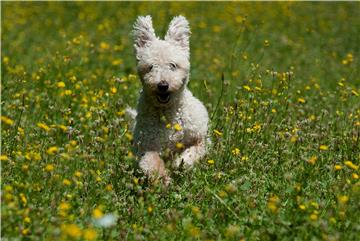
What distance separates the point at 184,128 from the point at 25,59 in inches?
196

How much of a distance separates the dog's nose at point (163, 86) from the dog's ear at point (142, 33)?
58 cm

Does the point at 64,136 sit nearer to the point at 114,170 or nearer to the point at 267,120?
the point at 114,170

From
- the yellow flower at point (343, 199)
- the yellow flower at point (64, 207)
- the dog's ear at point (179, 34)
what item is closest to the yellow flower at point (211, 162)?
the dog's ear at point (179, 34)

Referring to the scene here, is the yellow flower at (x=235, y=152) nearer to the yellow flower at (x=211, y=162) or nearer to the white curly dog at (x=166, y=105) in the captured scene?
the yellow flower at (x=211, y=162)

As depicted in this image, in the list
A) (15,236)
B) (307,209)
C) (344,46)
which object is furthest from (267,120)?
(344,46)

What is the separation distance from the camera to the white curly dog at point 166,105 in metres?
6.00

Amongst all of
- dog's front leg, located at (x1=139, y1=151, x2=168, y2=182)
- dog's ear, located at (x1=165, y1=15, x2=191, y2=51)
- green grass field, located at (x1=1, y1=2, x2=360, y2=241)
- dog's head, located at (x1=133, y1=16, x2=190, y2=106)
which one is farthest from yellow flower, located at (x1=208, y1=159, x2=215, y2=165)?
dog's ear, located at (x1=165, y1=15, x2=191, y2=51)

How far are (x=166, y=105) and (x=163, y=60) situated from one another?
377mm

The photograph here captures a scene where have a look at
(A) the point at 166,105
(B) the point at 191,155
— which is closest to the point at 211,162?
(B) the point at 191,155

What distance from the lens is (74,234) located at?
3.67 m

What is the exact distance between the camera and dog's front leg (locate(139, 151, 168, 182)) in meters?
6.03

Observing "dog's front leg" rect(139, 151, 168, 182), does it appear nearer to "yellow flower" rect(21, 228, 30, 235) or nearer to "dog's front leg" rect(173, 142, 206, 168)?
"dog's front leg" rect(173, 142, 206, 168)

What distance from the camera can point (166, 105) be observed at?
6172mm

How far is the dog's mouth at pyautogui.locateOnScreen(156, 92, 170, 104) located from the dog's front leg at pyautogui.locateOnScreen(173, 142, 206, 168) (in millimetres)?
470
